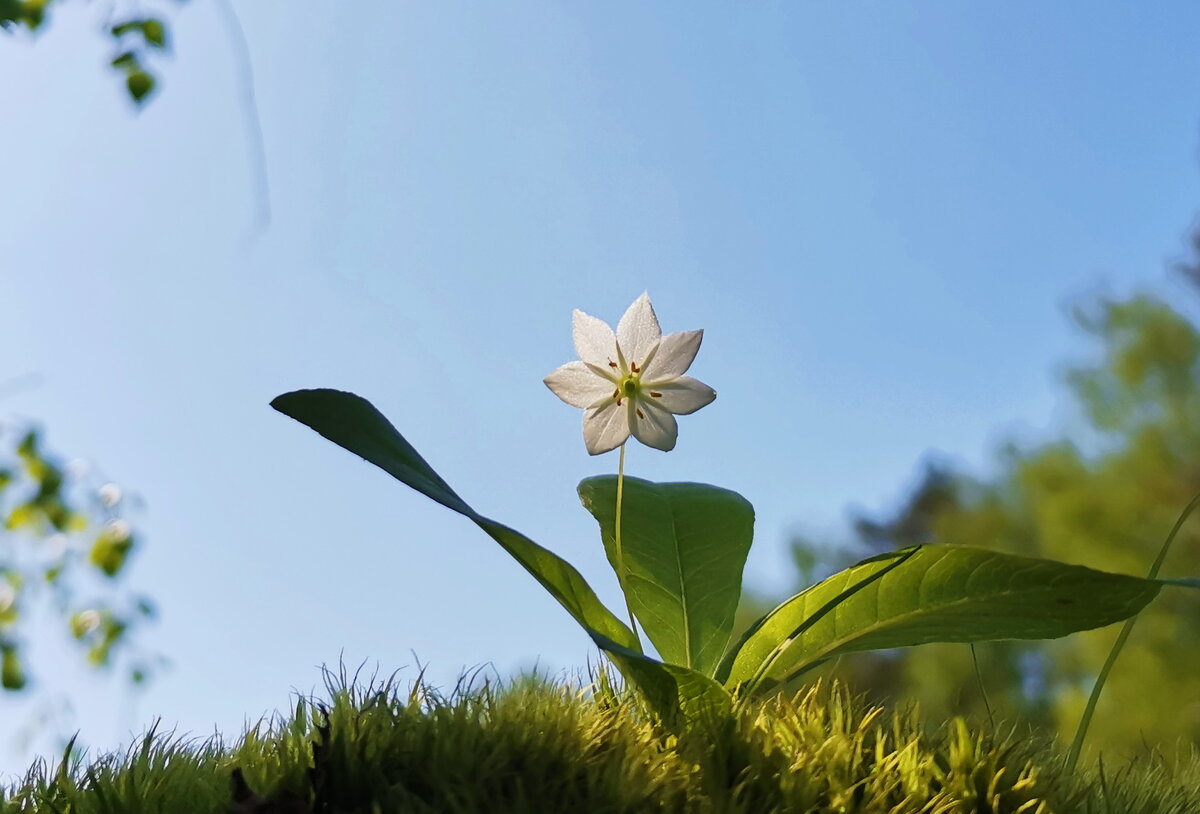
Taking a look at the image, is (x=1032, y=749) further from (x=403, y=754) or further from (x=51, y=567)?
(x=51, y=567)

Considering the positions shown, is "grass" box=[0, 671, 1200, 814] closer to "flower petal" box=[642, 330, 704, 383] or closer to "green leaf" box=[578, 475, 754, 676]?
"green leaf" box=[578, 475, 754, 676]

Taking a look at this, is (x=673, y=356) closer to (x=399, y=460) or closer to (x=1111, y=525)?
(x=399, y=460)

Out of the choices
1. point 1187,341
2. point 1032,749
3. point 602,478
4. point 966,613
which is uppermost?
point 1187,341

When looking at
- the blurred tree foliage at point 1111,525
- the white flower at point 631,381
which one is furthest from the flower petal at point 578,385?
the blurred tree foliage at point 1111,525

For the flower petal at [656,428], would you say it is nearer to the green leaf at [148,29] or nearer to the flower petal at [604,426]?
the flower petal at [604,426]

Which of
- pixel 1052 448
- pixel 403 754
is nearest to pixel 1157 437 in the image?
pixel 1052 448

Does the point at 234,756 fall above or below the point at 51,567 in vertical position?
below
